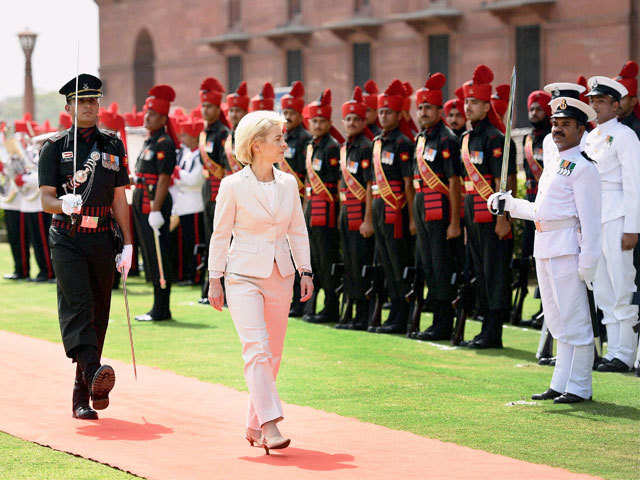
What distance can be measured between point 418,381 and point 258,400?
295 cm

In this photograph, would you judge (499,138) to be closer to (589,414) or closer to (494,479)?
(589,414)

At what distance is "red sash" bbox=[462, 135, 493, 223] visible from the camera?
436 inches

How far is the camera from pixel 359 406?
27.2 ft

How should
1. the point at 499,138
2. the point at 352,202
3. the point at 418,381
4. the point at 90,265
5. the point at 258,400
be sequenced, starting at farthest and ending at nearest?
the point at 352,202 < the point at 499,138 < the point at 418,381 < the point at 90,265 < the point at 258,400

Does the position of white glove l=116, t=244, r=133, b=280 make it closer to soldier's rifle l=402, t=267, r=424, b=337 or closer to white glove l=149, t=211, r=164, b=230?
soldier's rifle l=402, t=267, r=424, b=337

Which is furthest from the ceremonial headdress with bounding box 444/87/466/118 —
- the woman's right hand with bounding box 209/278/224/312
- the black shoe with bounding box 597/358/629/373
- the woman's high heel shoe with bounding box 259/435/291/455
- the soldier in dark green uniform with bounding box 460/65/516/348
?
the woman's high heel shoe with bounding box 259/435/291/455

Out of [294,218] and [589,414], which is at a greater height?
[294,218]

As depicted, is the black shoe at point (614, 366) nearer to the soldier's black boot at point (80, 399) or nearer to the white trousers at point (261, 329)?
the white trousers at point (261, 329)

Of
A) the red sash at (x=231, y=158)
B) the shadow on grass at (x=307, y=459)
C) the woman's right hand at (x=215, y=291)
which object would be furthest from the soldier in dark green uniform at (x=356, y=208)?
the shadow on grass at (x=307, y=459)

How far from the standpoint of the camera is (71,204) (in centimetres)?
755

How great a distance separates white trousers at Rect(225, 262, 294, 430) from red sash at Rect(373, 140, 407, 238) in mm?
5324

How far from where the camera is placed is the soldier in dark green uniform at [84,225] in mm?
7723

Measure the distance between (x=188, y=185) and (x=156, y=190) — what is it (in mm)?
4164

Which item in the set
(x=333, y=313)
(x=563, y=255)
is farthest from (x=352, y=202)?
(x=563, y=255)
